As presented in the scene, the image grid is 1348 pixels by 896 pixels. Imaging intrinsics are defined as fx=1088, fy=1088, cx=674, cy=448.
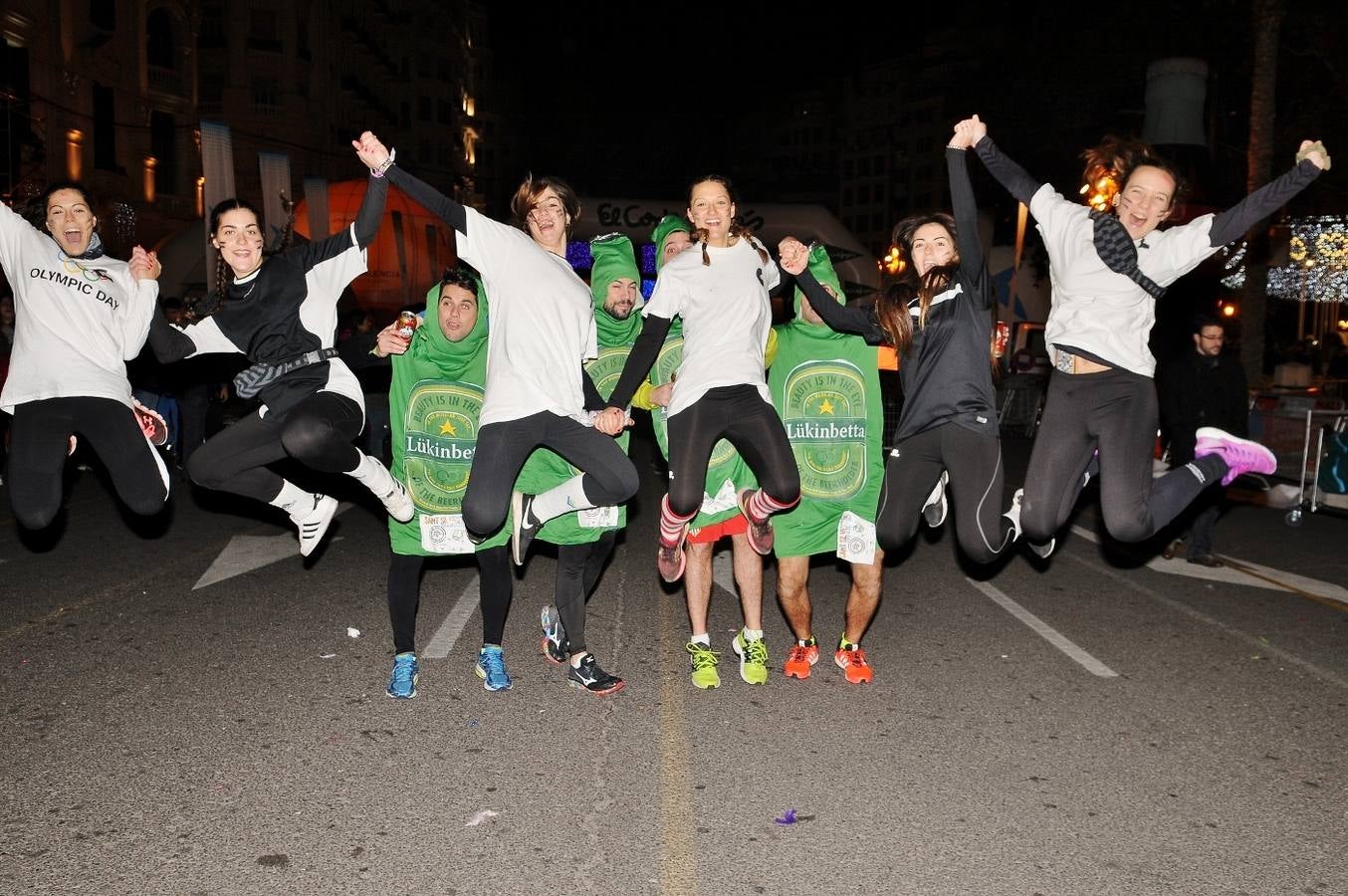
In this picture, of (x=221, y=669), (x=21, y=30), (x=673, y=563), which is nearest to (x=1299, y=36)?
(x=673, y=563)

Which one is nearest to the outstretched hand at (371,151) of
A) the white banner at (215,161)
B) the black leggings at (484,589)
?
the black leggings at (484,589)

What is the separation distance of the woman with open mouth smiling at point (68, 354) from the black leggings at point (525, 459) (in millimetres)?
2191

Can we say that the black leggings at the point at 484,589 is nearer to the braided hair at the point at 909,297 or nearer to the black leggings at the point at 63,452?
the black leggings at the point at 63,452

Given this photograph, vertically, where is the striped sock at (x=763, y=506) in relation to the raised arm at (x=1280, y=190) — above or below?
below

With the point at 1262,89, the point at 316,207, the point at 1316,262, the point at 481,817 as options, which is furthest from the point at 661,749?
the point at 1316,262

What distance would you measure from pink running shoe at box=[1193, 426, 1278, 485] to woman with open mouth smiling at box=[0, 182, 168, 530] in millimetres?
5957

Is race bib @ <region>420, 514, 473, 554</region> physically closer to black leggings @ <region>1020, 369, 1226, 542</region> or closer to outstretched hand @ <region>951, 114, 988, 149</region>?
black leggings @ <region>1020, 369, 1226, 542</region>

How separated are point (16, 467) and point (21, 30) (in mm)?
24210

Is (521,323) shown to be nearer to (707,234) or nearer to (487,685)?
(707,234)

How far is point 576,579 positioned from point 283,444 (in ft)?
5.39

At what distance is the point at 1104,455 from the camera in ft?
18.2

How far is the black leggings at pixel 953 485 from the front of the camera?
5402 millimetres

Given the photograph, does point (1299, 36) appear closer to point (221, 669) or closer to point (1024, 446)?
point (1024, 446)

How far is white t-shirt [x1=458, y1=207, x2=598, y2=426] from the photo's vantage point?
16.9 feet
